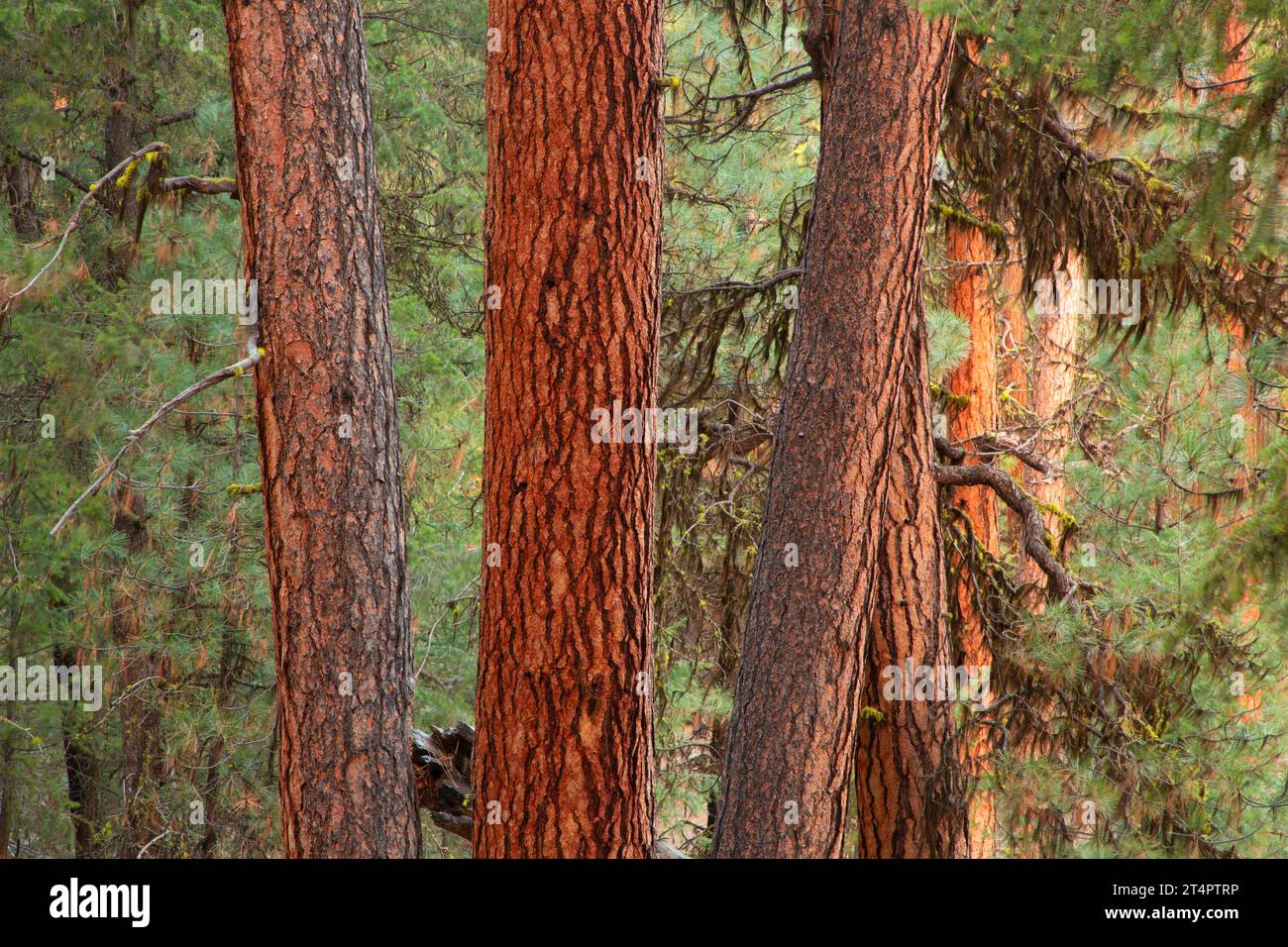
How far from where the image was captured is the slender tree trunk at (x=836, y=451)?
4.45 meters

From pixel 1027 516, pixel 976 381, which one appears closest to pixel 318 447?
pixel 1027 516

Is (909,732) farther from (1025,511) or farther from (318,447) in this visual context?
(318,447)

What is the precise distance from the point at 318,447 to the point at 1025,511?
11.4 ft

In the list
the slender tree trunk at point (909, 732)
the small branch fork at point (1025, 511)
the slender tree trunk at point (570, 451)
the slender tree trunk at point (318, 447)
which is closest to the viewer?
the slender tree trunk at point (570, 451)

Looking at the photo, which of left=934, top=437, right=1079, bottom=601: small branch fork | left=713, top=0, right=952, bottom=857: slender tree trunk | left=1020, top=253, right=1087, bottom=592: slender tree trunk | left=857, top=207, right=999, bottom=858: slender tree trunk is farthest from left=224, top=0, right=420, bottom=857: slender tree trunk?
left=1020, top=253, right=1087, bottom=592: slender tree trunk

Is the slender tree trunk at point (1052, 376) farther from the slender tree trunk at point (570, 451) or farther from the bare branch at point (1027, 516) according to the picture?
the slender tree trunk at point (570, 451)

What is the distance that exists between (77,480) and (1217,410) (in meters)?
8.30

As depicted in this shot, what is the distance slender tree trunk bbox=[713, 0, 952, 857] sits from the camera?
445 centimetres

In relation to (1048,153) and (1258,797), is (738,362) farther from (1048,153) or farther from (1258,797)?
(1258,797)

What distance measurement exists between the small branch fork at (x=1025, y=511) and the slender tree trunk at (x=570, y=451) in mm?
2500

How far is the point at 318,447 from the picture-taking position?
13.1 ft

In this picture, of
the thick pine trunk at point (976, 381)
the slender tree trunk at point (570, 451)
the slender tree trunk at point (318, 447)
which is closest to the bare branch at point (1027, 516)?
the thick pine trunk at point (976, 381)

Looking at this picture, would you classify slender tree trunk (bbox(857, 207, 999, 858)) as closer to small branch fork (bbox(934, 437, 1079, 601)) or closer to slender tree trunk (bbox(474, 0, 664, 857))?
small branch fork (bbox(934, 437, 1079, 601))
